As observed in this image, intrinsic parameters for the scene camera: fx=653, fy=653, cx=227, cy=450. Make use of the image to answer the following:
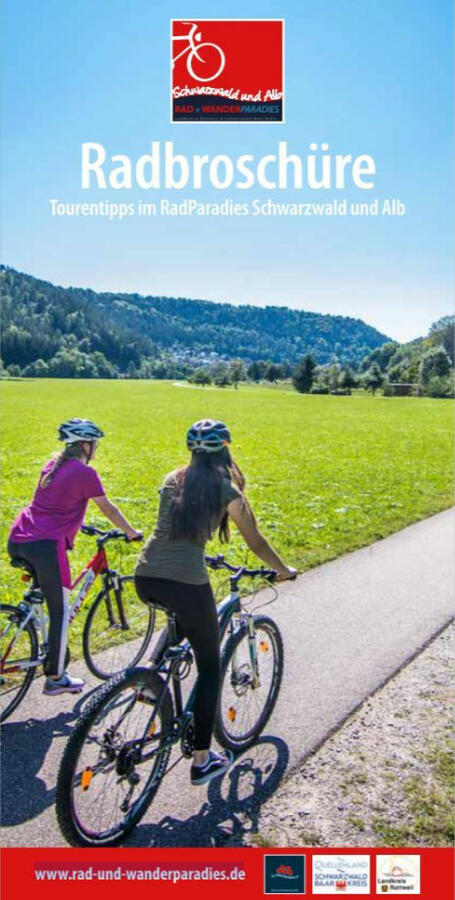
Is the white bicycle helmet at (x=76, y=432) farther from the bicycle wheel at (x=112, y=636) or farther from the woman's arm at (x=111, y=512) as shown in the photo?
the bicycle wheel at (x=112, y=636)

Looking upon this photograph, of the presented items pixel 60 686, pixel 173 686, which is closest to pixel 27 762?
pixel 60 686

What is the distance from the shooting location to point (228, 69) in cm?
475

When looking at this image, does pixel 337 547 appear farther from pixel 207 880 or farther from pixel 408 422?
pixel 408 422

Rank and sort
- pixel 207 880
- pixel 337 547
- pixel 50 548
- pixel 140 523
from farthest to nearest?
pixel 140 523, pixel 337 547, pixel 50 548, pixel 207 880

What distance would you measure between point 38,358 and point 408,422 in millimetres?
28947

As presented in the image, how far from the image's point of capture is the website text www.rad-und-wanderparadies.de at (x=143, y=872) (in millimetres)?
3551

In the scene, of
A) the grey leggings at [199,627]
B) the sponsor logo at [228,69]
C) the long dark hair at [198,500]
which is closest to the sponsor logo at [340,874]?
the grey leggings at [199,627]

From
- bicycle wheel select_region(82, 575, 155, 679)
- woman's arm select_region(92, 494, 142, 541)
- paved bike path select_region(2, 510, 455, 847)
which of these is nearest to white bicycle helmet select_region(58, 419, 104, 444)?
woman's arm select_region(92, 494, 142, 541)

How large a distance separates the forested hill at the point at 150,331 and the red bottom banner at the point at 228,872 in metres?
8.43

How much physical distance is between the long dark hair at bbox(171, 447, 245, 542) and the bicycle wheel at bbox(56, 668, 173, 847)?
33.5 inches

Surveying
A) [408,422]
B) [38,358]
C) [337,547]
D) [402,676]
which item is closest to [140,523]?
[337,547]

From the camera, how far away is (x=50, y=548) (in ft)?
15.8

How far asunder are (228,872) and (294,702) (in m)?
1.86

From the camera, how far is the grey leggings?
12.5ft
